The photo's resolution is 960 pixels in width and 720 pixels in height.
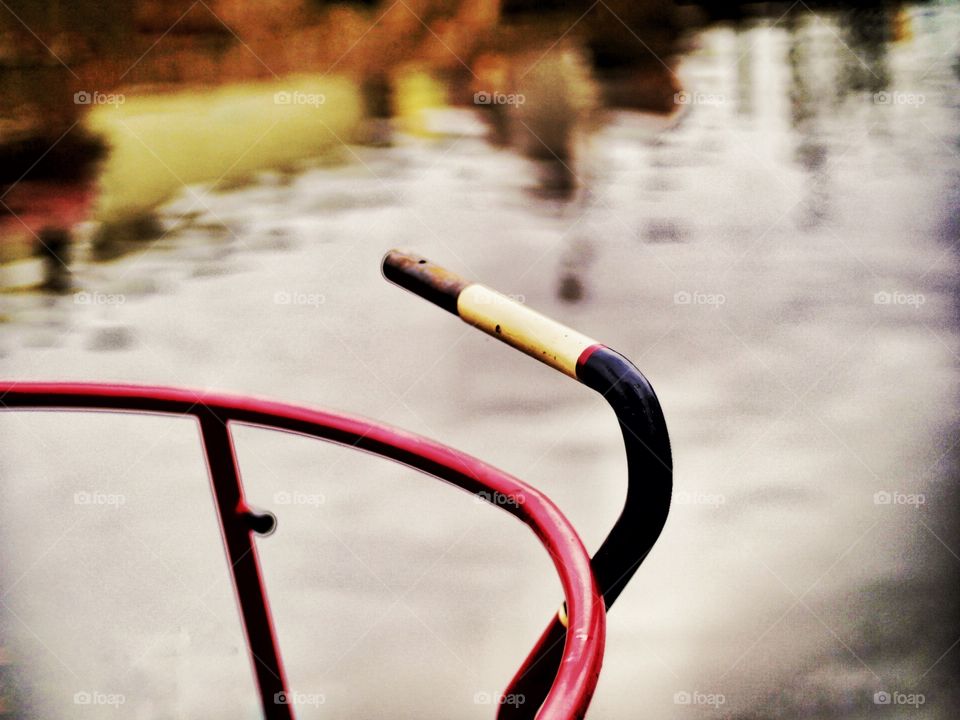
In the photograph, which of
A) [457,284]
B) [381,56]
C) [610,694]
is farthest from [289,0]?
[457,284]

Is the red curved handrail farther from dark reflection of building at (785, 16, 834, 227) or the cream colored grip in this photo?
dark reflection of building at (785, 16, 834, 227)

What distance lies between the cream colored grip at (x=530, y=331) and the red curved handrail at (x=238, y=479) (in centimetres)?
17

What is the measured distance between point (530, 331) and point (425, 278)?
0.51 ft

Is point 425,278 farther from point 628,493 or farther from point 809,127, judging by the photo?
point 809,127

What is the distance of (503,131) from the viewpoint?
5.38m

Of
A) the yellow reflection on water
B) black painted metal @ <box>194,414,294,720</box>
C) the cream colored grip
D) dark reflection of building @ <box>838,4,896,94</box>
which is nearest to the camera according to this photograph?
the cream colored grip

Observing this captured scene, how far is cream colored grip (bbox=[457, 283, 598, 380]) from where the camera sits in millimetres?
795

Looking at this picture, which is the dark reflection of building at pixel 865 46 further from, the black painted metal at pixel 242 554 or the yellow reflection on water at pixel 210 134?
the black painted metal at pixel 242 554

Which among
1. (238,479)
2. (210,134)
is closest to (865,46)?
(210,134)

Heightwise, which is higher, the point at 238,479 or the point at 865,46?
the point at 865,46

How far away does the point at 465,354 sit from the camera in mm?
3414

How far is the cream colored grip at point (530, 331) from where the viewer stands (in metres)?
0.80

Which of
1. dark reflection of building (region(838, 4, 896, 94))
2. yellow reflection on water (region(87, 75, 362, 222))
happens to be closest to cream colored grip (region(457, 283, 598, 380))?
yellow reflection on water (region(87, 75, 362, 222))

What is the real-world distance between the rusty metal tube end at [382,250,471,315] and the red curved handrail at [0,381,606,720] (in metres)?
0.20
